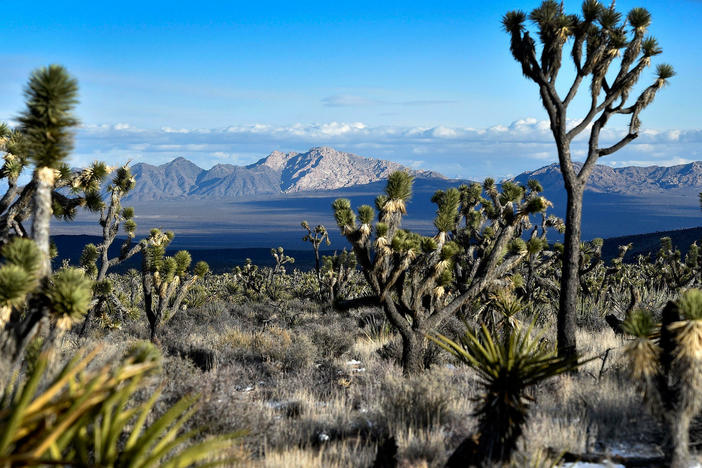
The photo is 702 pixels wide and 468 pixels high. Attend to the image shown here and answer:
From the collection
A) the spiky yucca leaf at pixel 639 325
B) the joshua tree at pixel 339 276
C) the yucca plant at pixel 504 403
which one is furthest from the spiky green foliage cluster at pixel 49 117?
the joshua tree at pixel 339 276

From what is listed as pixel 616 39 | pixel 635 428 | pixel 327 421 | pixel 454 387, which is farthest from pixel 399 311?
pixel 616 39

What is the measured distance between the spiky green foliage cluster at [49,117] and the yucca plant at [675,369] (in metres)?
4.84

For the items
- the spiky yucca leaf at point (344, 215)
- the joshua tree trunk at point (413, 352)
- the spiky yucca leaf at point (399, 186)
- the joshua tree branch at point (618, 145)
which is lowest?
the joshua tree trunk at point (413, 352)

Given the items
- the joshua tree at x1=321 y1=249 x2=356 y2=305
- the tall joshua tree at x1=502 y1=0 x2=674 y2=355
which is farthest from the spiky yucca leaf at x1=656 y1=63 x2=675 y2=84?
the joshua tree at x1=321 y1=249 x2=356 y2=305

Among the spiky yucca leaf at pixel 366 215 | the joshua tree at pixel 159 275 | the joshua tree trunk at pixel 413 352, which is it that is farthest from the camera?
the joshua tree at pixel 159 275

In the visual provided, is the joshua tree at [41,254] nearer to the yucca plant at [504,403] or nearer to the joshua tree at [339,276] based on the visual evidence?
the yucca plant at [504,403]

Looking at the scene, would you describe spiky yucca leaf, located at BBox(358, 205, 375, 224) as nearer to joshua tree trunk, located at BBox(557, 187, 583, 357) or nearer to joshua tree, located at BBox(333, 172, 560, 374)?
joshua tree, located at BBox(333, 172, 560, 374)

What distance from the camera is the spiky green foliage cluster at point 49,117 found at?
13.0 ft

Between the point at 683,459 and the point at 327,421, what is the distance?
3.65 metres

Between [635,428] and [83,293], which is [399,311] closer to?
[635,428]

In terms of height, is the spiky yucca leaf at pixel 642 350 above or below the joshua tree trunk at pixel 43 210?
below

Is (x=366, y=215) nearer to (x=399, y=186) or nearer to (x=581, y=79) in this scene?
(x=399, y=186)

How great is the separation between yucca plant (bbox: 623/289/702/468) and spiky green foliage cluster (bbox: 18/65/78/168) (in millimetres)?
4839

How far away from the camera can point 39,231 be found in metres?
4.52
